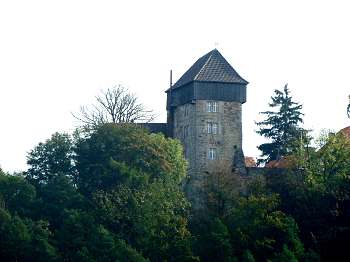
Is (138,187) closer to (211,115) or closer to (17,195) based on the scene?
(17,195)

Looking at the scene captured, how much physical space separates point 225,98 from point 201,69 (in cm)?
278

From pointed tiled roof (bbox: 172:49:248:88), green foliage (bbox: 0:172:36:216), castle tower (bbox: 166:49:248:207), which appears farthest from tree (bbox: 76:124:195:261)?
pointed tiled roof (bbox: 172:49:248:88)

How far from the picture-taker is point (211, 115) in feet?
248

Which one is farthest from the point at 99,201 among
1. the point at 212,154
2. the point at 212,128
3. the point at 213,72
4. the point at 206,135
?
the point at 213,72

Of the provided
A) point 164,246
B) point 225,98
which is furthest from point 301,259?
point 225,98

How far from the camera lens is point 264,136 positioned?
81.0m

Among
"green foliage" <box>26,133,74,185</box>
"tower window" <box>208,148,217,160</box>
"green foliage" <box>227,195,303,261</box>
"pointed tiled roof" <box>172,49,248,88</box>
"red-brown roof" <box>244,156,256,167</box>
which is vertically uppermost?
"pointed tiled roof" <box>172,49,248,88</box>

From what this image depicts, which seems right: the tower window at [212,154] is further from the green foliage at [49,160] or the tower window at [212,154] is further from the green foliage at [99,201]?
the green foliage at [49,160]

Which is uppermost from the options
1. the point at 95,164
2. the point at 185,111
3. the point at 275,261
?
the point at 185,111

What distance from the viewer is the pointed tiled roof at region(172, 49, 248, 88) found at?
249 feet

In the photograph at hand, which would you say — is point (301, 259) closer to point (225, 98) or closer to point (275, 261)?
point (275, 261)

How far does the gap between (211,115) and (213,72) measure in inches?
127

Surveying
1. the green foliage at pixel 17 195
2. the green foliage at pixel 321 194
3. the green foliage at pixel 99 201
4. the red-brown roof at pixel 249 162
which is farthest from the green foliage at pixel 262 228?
the red-brown roof at pixel 249 162

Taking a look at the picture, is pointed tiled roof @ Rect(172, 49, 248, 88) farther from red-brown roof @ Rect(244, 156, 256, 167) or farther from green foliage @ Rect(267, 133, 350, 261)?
red-brown roof @ Rect(244, 156, 256, 167)
